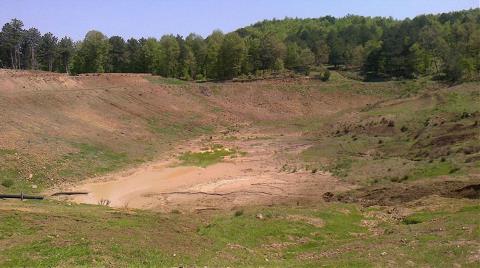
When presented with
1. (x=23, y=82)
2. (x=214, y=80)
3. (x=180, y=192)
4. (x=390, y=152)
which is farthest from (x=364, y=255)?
(x=214, y=80)

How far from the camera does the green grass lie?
45906 millimetres

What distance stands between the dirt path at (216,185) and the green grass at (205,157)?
1.10 metres

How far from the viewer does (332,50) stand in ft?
376

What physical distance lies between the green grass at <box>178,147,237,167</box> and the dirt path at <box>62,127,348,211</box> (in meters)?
1.10

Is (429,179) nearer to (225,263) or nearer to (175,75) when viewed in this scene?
(225,263)

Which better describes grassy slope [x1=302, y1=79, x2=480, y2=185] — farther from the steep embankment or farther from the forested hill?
the forested hill

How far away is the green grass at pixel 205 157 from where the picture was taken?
45.9m

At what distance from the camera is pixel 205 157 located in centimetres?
4841

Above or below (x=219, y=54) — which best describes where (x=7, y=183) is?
below

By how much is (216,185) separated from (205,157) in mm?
10976

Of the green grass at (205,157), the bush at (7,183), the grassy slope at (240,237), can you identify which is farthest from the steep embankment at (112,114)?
the grassy slope at (240,237)

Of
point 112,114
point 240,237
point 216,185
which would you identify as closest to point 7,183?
point 216,185

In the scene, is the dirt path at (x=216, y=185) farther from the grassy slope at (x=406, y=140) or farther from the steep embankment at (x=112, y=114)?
the steep embankment at (x=112, y=114)

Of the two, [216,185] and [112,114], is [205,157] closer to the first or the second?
[216,185]
